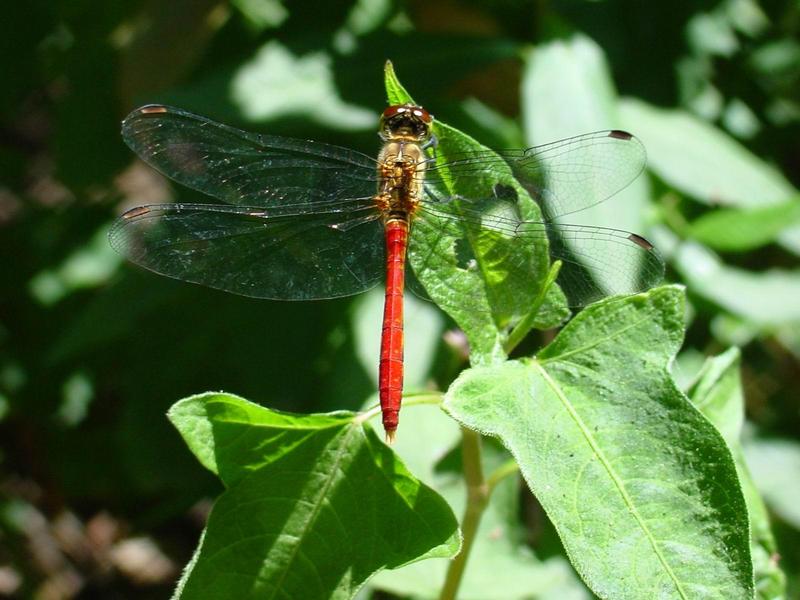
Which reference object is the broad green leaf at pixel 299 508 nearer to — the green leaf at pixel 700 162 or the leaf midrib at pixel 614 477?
the leaf midrib at pixel 614 477

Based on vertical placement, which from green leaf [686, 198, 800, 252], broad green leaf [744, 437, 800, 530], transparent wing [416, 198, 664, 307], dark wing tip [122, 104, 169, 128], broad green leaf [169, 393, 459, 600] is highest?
dark wing tip [122, 104, 169, 128]

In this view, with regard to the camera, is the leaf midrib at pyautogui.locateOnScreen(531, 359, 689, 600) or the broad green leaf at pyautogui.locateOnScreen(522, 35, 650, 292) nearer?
the leaf midrib at pyautogui.locateOnScreen(531, 359, 689, 600)

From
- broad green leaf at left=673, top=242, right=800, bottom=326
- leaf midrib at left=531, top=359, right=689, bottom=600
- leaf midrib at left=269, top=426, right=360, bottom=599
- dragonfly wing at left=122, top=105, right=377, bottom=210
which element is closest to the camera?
leaf midrib at left=531, top=359, right=689, bottom=600

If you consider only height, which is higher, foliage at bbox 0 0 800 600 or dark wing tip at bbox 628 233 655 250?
dark wing tip at bbox 628 233 655 250

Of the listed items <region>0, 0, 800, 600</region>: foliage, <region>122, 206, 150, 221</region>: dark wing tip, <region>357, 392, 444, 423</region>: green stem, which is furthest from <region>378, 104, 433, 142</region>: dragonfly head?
<region>357, 392, 444, 423</region>: green stem

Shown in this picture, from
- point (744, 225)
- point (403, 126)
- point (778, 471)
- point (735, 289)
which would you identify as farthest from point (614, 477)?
point (778, 471)

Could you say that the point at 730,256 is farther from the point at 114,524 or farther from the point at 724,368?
the point at 114,524

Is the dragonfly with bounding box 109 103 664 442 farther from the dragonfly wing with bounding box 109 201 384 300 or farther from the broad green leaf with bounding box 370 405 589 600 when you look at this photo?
the broad green leaf with bounding box 370 405 589 600
